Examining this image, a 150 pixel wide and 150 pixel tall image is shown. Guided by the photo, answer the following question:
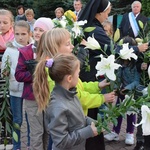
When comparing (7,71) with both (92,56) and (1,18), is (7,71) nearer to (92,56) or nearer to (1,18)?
(92,56)

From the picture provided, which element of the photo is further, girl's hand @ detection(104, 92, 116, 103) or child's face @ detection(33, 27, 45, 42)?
child's face @ detection(33, 27, 45, 42)

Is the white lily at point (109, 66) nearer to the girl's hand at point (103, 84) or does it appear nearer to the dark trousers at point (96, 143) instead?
the girl's hand at point (103, 84)

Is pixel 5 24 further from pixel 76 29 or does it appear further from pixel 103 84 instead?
pixel 103 84

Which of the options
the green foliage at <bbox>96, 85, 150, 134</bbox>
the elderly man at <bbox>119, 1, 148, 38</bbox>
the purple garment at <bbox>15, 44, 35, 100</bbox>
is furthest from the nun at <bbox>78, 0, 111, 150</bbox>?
the elderly man at <bbox>119, 1, 148, 38</bbox>

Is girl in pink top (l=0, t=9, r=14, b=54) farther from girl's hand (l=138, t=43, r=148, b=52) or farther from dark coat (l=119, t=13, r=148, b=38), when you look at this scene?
dark coat (l=119, t=13, r=148, b=38)

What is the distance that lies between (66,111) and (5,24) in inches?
89.7

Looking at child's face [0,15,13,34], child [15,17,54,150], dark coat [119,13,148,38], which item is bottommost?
child [15,17,54,150]

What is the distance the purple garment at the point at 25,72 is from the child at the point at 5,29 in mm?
786

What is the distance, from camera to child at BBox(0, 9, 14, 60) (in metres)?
4.26

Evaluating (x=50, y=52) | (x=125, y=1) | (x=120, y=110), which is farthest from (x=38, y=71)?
(x=125, y=1)

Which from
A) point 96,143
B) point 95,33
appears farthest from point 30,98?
point 95,33

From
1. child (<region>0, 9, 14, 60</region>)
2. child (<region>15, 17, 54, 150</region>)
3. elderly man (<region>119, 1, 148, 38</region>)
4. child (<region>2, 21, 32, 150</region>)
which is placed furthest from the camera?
elderly man (<region>119, 1, 148, 38</region>)

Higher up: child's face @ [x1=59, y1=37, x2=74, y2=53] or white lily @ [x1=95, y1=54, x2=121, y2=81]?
child's face @ [x1=59, y1=37, x2=74, y2=53]

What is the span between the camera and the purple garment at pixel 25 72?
347 centimetres
